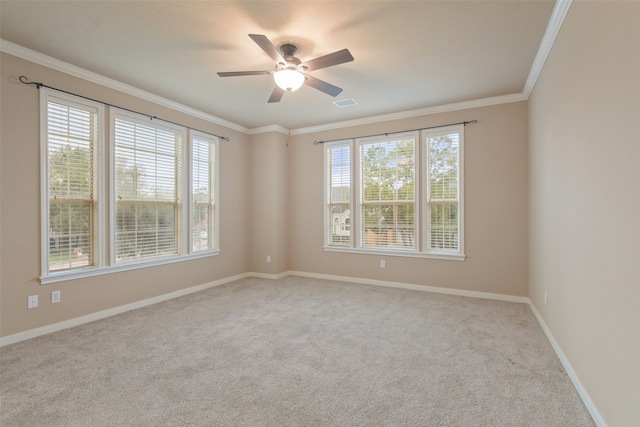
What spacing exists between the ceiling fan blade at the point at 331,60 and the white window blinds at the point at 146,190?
258 cm

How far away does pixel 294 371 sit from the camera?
7.78 ft

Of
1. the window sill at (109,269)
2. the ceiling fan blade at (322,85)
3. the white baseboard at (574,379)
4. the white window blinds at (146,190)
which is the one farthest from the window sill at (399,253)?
the ceiling fan blade at (322,85)

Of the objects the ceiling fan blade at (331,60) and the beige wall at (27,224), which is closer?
the ceiling fan blade at (331,60)

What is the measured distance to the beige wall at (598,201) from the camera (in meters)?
1.42

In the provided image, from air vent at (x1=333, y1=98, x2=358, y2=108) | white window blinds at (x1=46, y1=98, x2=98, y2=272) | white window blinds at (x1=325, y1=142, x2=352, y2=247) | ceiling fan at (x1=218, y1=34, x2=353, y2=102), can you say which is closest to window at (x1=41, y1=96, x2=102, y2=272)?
white window blinds at (x1=46, y1=98, x2=98, y2=272)

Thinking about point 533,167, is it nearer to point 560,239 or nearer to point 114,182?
point 560,239

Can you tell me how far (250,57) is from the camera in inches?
122

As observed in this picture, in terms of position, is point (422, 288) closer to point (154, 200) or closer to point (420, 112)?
point (420, 112)

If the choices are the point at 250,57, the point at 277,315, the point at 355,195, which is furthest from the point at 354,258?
the point at 250,57

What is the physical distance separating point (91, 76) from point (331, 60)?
111 inches

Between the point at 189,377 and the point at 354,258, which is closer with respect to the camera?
the point at 189,377

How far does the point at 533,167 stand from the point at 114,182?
5079 mm

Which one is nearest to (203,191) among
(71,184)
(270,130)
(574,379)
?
(270,130)

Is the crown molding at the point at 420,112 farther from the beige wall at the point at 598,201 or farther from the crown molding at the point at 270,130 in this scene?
the beige wall at the point at 598,201
